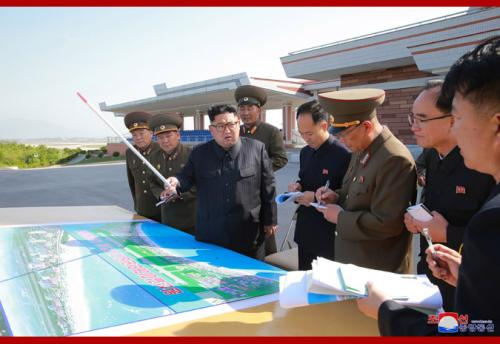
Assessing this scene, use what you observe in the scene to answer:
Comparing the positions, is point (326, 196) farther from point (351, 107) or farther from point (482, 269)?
point (482, 269)

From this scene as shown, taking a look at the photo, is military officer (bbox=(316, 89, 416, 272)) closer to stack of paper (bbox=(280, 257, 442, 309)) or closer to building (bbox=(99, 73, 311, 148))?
stack of paper (bbox=(280, 257, 442, 309))

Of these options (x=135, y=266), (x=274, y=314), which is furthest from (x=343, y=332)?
(x=135, y=266)

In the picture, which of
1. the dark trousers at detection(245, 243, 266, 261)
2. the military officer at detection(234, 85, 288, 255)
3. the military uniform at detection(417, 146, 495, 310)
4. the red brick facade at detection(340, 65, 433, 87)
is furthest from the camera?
the red brick facade at detection(340, 65, 433, 87)

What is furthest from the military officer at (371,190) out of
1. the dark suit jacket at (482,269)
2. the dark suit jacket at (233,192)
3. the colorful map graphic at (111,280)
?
the dark suit jacket at (482,269)

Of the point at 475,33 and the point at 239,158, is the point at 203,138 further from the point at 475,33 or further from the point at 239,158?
the point at 239,158

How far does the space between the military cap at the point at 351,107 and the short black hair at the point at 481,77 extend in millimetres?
925

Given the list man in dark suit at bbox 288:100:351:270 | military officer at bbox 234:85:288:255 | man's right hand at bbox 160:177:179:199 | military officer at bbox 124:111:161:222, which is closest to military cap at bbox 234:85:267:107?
military officer at bbox 234:85:288:255

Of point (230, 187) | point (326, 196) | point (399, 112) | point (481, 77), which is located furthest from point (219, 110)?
point (399, 112)

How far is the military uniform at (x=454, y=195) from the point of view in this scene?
1412 millimetres

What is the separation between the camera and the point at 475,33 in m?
7.60

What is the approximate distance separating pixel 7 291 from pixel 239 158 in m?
1.41

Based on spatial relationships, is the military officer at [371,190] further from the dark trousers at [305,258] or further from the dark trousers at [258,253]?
the dark trousers at [258,253]

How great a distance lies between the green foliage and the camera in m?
20.5

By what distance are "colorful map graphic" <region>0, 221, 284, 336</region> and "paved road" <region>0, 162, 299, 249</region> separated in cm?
287
